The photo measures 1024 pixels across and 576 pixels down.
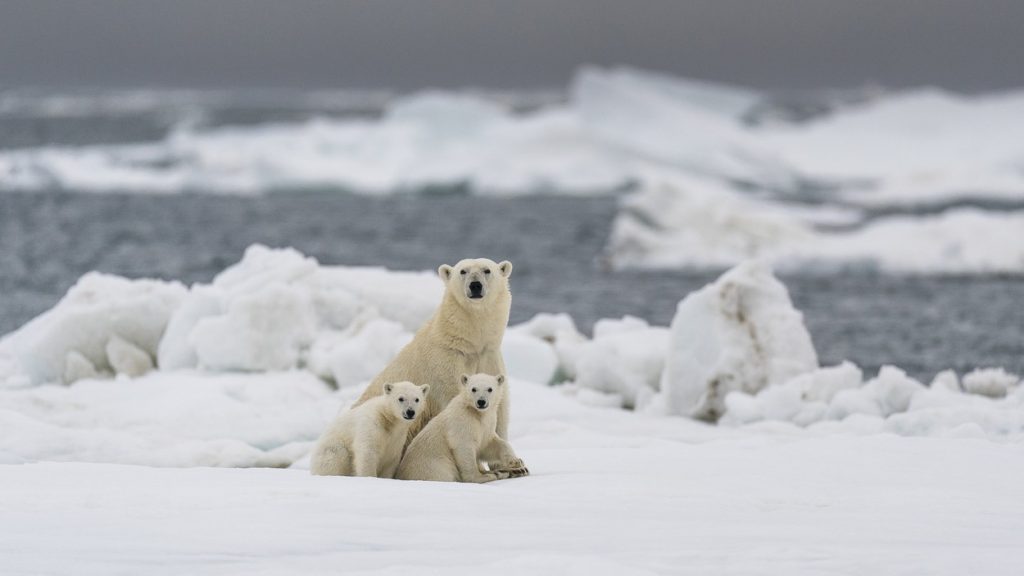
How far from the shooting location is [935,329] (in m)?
16.1

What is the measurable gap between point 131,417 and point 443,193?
31058 millimetres

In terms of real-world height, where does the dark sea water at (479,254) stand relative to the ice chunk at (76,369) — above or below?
above

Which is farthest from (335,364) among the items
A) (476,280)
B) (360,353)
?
(476,280)

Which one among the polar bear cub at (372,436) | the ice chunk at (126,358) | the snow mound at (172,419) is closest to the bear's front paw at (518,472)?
the polar bear cub at (372,436)

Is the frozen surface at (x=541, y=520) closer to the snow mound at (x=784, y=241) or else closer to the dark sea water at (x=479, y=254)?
the dark sea water at (x=479, y=254)

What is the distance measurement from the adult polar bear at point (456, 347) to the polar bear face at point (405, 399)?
1.17 feet

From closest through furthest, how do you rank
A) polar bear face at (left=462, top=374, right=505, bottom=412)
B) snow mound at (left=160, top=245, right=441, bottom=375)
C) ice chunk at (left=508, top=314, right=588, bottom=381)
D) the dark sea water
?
polar bear face at (left=462, top=374, right=505, bottom=412) < snow mound at (left=160, top=245, right=441, bottom=375) < ice chunk at (left=508, top=314, right=588, bottom=381) < the dark sea water

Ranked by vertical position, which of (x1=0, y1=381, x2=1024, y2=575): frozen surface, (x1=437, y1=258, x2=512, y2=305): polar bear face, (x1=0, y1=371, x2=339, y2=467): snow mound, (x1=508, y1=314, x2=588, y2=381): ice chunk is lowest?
(x1=0, y1=381, x2=1024, y2=575): frozen surface

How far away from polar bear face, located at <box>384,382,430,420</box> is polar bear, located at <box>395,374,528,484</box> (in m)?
0.18

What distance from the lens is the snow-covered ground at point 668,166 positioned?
79.5 feet

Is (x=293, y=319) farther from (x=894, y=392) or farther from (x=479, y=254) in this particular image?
(x=479, y=254)

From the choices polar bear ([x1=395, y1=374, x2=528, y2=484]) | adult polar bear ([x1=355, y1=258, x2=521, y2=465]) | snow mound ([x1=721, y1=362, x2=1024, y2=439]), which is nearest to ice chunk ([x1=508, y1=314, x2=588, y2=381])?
snow mound ([x1=721, y1=362, x2=1024, y2=439])

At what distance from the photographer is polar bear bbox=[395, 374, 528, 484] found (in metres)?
5.89

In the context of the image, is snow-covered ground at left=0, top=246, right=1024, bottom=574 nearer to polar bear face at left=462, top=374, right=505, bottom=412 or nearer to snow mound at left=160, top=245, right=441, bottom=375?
snow mound at left=160, top=245, right=441, bottom=375
